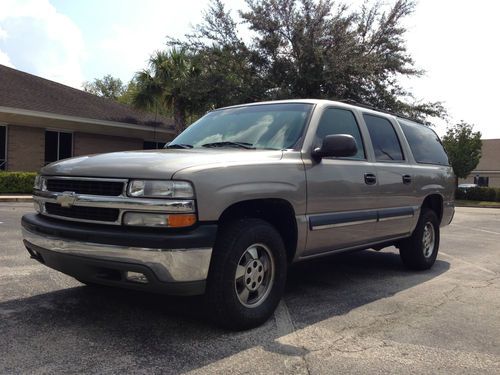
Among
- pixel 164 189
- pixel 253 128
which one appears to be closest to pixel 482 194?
pixel 253 128

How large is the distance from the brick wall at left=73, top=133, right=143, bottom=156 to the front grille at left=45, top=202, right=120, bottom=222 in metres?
18.3

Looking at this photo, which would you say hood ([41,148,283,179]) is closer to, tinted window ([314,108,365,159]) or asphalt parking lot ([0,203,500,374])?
tinted window ([314,108,365,159])

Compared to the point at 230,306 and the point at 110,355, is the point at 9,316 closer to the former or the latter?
the point at 110,355

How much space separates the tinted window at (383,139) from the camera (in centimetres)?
589

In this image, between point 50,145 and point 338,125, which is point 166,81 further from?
point 338,125

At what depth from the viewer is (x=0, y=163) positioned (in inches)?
783

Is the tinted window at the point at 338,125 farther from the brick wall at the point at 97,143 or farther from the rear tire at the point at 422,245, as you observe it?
the brick wall at the point at 97,143

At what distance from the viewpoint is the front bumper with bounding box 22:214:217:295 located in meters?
3.53

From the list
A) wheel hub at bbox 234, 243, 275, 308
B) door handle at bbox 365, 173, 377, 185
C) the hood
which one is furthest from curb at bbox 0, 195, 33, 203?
wheel hub at bbox 234, 243, 275, 308

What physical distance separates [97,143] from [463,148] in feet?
89.0

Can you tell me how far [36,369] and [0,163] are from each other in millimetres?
18747

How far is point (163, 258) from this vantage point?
11.5 feet

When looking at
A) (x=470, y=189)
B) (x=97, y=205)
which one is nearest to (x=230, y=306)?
(x=97, y=205)

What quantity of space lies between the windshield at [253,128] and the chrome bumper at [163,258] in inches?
Answer: 57.3
